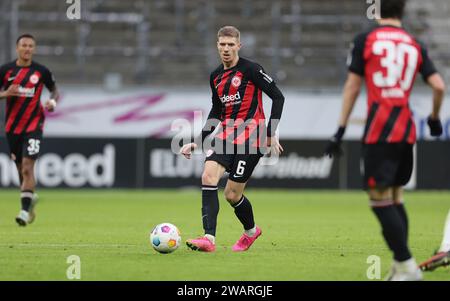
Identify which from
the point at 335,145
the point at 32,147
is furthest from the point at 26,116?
the point at 335,145

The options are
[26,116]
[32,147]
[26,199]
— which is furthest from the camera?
[26,116]

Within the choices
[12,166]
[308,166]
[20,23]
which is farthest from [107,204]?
[20,23]

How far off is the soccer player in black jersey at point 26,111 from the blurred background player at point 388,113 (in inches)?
262

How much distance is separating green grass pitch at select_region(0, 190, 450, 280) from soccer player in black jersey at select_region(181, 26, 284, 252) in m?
0.49

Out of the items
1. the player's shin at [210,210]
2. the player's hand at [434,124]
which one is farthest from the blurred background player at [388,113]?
the player's shin at [210,210]

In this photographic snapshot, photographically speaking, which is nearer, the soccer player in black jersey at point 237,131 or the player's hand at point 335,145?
the player's hand at point 335,145

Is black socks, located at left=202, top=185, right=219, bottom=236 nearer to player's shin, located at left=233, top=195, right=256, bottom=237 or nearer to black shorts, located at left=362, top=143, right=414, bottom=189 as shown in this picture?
player's shin, located at left=233, top=195, right=256, bottom=237

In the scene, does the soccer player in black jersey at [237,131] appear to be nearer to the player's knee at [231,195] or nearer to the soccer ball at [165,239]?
the player's knee at [231,195]

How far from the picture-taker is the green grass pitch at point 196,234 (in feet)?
25.4

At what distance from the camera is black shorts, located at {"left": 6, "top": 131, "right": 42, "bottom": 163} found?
12.8 meters

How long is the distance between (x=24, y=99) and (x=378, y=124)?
7324mm

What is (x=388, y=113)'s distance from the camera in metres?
6.92

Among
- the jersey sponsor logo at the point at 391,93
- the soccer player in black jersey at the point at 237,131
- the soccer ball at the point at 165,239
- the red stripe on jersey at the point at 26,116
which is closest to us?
the jersey sponsor logo at the point at 391,93

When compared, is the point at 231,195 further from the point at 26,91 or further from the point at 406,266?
the point at 26,91
